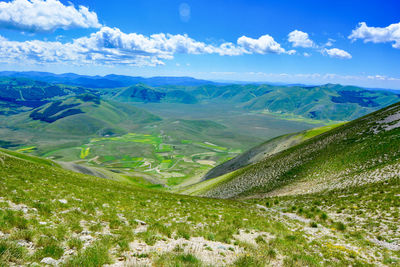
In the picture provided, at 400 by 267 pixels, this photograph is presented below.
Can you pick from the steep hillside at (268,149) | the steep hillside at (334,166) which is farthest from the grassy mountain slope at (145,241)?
the steep hillside at (268,149)

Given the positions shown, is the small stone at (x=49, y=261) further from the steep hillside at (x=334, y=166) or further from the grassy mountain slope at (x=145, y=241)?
the steep hillside at (x=334, y=166)

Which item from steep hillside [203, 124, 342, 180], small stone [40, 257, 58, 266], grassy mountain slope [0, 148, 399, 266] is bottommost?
steep hillside [203, 124, 342, 180]

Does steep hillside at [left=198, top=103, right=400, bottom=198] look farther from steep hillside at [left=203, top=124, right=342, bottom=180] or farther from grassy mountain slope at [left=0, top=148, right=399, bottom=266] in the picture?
steep hillside at [left=203, top=124, right=342, bottom=180]

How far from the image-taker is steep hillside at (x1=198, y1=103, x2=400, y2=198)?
30.5 metres

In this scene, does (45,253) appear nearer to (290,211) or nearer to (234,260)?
(234,260)

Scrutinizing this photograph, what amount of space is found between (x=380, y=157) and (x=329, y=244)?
28398 millimetres

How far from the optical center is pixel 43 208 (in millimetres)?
12758

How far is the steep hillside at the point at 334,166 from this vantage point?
30469 mm

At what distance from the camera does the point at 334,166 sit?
38031 mm

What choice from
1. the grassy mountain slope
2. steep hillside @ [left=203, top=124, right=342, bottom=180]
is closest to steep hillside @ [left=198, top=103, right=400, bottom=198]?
the grassy mountain slope

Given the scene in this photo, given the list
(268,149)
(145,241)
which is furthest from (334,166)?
(268,149)

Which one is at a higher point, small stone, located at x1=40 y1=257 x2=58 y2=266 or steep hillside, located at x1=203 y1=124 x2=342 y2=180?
small stone, located at x1=40 y1=257 x2=58 y2=266

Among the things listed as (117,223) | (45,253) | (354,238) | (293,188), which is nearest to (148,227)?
(117,223)

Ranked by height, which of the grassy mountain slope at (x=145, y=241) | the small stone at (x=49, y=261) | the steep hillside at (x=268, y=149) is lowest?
the steep hillside at (x=268, y=149)
